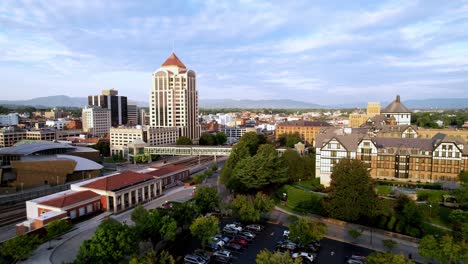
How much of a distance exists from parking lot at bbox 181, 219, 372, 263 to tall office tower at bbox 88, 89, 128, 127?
141 m

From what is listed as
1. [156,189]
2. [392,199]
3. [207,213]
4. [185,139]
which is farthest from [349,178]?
[185,139]

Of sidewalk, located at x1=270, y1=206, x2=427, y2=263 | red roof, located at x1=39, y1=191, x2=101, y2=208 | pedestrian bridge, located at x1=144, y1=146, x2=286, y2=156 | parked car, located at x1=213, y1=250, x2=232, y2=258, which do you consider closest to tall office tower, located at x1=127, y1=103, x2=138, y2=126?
pedestrian bridge, located at x1=144, y1=146, x2=286, y2=156

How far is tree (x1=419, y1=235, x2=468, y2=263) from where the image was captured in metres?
23.5

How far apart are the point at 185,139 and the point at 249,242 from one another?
66.0m

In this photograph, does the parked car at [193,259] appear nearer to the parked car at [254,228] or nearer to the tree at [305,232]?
the tree at [305,232]

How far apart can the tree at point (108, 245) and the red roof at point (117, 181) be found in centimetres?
1732

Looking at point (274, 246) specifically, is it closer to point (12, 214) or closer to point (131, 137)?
point (12, 214)

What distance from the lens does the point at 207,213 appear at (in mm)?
38500

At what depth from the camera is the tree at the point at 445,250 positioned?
23.5 m

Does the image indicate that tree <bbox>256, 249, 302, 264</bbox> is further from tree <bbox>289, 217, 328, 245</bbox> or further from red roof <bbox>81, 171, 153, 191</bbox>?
red roof <bbox>81, 171, 153, 191</bbox>

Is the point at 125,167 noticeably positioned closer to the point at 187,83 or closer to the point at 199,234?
the point at 187,83

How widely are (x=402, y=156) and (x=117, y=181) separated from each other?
4094cm

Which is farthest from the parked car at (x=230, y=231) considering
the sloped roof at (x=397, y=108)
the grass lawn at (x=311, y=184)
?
the sloped roof at (x=397, y=108)

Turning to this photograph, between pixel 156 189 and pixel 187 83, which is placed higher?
pixel 187 83
